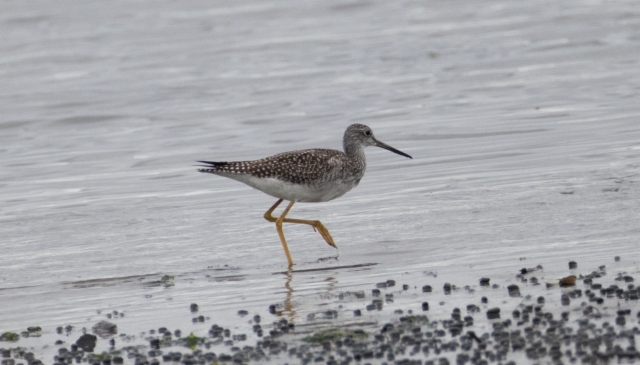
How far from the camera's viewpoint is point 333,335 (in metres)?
7.50

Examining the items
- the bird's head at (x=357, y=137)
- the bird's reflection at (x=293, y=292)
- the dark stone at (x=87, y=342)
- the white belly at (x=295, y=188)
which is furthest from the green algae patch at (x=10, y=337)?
the bird's head at (x=357, y=137)

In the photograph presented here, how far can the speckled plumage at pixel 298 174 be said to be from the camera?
36.9 feet

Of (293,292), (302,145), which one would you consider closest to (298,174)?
(293,292)

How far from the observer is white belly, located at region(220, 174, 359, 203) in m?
11.3

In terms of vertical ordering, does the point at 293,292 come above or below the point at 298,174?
below

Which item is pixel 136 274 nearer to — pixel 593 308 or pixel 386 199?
pixel 386 199

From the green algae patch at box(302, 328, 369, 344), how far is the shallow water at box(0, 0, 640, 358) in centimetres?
88

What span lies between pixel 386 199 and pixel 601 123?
548 cm

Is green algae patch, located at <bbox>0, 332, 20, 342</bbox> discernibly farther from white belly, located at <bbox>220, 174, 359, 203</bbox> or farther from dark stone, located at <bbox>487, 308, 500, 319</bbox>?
dark stone, located at <bbox>487, 308, 500, 319</bbox>

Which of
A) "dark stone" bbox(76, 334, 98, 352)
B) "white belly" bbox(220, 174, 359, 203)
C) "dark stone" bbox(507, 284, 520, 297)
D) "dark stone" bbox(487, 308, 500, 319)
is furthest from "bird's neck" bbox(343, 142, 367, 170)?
"dark stone" bbox(76, 334, 98, 352)

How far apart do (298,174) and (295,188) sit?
6.4 inches

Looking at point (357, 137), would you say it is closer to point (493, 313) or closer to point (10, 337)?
point (493, 313)

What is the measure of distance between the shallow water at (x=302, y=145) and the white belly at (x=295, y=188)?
0.54 m

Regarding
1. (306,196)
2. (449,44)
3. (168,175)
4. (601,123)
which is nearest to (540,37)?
(449,44)
